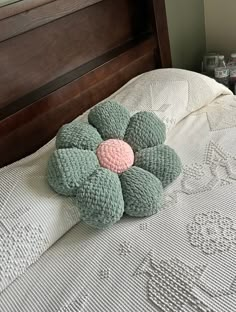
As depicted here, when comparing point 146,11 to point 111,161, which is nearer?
point 111,161

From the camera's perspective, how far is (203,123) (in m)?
1.31

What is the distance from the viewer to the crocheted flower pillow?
903mm

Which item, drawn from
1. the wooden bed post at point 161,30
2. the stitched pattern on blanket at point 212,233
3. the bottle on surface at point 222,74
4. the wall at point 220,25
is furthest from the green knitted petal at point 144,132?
the wall at point 220,25

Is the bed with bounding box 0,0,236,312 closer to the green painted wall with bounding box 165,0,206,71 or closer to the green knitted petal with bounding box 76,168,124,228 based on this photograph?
the green knitted petal with bounding box 76,168,124,228

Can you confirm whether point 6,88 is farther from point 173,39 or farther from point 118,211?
point 173,39

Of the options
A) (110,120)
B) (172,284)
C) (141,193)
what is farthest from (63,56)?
(172,284)

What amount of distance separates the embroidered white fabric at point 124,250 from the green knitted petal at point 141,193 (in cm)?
3

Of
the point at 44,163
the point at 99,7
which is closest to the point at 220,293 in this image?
the point at 44,163

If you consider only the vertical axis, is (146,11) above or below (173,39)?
above

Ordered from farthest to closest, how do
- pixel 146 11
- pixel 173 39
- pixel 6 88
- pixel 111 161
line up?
pixel 173 39
pixel 146 11
pixel 6 88
pixel 111 161

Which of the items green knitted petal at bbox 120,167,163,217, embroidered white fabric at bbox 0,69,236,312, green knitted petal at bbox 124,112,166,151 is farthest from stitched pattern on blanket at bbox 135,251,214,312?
green knitted petal at bbox 124,112,166,151

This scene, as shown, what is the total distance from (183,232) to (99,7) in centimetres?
97

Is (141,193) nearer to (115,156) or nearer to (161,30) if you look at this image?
(115,156)

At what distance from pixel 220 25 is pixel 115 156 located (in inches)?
51.6
